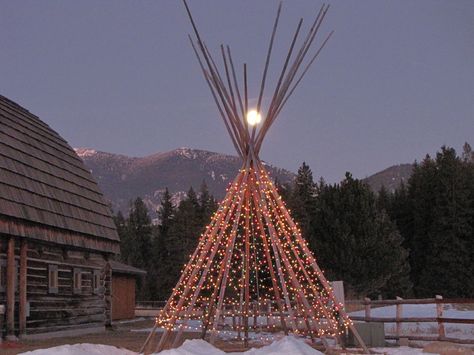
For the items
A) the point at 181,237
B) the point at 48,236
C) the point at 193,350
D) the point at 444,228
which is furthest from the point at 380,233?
the point at 193,350

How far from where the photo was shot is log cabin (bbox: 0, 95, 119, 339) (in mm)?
15664

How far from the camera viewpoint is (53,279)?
18047 millimetres

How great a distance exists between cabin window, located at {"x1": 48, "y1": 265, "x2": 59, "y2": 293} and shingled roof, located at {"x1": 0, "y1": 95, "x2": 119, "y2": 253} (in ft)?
2.54

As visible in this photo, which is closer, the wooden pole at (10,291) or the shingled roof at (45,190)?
the wooden pole at (10,291)

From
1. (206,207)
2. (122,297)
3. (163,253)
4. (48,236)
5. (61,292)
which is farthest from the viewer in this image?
(163,253)

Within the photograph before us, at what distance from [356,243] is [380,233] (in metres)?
1.65

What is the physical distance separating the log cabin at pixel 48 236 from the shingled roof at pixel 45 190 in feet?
0.08

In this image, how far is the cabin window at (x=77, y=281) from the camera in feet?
63.5

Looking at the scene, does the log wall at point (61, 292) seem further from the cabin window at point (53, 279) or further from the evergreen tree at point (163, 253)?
the evergreen tree at point (163, 253)

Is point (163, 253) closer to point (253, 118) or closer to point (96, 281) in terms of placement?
point (96, 281)

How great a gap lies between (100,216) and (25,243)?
503 centimetres

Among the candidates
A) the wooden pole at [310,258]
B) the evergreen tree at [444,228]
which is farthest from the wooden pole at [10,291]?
the evergreen tree at [444,228]

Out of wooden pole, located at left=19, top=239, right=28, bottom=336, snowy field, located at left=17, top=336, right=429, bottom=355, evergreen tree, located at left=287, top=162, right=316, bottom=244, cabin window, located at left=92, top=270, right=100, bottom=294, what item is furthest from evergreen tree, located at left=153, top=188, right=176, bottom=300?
snowy field, located at left=17, top=336, right=429, bottom=355

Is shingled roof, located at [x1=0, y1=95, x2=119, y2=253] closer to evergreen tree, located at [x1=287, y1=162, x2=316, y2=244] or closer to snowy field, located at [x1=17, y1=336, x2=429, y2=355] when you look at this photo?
snowy field, located at [x1=17, y1=336, x2=429, y2=355]
